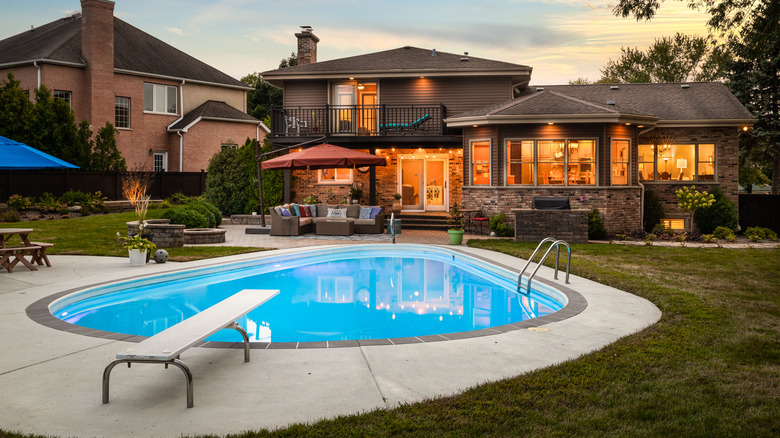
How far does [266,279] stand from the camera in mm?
11266

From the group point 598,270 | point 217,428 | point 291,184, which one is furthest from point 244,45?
point 217,428

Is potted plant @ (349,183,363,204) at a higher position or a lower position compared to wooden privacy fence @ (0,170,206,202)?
lower

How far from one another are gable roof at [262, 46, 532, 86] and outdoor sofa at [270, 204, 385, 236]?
18.6 feet

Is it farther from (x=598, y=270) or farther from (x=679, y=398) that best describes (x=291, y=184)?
(x=679, y=398)

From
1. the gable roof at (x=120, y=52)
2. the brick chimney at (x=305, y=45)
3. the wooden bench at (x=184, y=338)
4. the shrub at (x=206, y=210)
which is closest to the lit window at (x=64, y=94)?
the gable roof at (x=120, y=52)

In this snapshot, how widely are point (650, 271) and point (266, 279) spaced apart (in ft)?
24.6

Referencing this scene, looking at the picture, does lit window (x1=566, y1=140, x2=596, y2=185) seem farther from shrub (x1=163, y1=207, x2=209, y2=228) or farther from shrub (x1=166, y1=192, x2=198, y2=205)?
shrub (x1=166, y1=192, x2=198, y2=205)

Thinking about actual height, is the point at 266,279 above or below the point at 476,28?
below

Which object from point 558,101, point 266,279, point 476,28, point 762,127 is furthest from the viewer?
point 476,28

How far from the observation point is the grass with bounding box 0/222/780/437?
3.68 metres

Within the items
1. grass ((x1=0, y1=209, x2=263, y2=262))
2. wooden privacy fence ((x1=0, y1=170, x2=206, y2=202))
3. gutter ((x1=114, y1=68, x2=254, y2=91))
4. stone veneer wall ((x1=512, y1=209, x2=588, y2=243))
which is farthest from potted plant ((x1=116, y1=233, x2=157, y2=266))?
gutter ((x1=114, y1=68, x2=254, y2=91))

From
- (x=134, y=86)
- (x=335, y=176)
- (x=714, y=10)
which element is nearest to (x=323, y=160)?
(x=335, y=176)

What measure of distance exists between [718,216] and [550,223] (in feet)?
20.4

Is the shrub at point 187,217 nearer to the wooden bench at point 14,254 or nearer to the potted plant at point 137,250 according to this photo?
the potted plant at point 137,250
